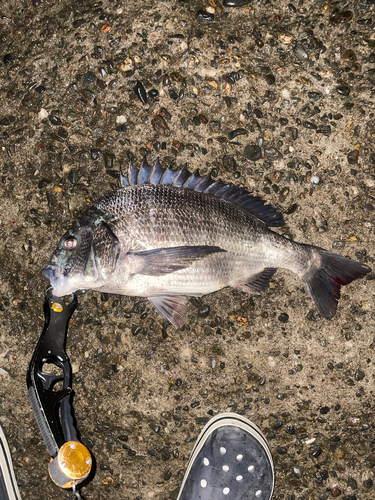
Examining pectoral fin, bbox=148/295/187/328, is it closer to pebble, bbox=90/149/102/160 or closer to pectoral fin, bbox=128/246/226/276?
pectoral fin, bbox=128/246/226/276

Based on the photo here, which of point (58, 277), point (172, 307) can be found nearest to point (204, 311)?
point (172, 307)

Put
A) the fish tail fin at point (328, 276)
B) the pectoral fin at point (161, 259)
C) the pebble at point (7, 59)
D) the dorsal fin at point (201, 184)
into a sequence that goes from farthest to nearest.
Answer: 1. the pebble at point (7, 59)
2. the fish tail fin at point (328, 276)
3. the dorsal fin at point (201, 184)
4. the pectoral fin at point (161, 259)

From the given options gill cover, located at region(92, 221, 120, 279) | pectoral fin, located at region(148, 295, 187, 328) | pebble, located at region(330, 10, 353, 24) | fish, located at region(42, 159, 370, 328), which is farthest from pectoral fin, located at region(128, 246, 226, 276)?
pebble, located at region(330, 10, 353, 24)

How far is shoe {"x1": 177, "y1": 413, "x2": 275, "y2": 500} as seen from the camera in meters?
3.53

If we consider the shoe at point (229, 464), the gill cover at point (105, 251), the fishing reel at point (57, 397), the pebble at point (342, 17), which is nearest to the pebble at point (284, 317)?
the shoe at point (229, 464)

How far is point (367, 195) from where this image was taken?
3.48m

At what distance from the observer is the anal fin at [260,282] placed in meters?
3.28

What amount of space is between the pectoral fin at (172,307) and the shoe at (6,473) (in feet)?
5.97

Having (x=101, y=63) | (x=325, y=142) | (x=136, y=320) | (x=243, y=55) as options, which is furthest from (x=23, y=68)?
(x=325, y=142)

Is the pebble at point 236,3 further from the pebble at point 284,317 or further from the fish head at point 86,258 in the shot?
the pebble at point 284,317

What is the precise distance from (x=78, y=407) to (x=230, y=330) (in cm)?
147

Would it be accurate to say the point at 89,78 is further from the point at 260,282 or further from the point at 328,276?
the point at 328,276

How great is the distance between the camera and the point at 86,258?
292 cm

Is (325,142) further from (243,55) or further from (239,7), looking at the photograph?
(239,7)
